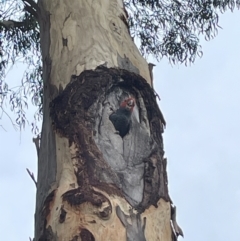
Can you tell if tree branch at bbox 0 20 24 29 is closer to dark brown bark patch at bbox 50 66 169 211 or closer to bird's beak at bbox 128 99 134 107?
dark brown bark patch at bbox 50 66 169 211

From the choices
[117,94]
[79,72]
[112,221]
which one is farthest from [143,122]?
[112,221]

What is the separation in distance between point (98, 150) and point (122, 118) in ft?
0.43

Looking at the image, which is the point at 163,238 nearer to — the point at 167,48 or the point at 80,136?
the point at 80,136

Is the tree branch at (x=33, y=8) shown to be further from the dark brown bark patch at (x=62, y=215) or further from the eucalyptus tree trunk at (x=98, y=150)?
the dark brown bark patch at (x=62, y=215)

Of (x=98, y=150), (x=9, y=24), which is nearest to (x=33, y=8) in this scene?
(x=9, y=24)

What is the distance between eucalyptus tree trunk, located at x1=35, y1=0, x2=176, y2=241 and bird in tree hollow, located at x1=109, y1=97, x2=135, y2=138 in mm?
15

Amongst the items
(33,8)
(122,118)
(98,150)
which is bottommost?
(98,150)

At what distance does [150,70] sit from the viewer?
2164mm

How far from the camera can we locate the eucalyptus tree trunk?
153 cm

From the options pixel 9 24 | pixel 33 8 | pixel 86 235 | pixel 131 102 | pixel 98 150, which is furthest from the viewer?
pixel 9 24

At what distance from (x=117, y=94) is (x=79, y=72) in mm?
162

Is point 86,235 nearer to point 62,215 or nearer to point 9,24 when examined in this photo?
point 62,215

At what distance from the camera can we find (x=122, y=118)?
172 centimetres

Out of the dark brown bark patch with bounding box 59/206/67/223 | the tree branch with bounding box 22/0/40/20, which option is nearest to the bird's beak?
the dark brown bark patch with bounding box 59/206/67/223
